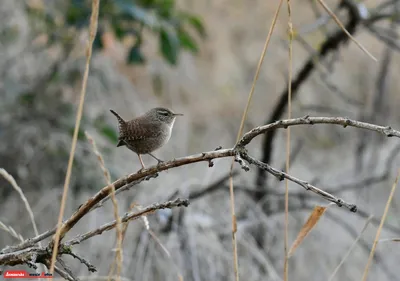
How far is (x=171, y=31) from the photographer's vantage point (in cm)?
288

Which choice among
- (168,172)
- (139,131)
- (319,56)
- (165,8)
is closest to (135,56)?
(165,8)

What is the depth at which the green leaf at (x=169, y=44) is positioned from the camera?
9.43ft

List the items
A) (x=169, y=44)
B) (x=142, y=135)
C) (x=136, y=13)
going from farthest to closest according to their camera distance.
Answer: (x=169, y=44), (x=136, y=13), (x=142, y=135)

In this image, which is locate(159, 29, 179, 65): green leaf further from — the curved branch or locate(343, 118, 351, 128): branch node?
locate(343, 118, 351, 128): branch node

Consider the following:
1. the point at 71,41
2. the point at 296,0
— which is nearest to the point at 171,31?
the point at 71,41

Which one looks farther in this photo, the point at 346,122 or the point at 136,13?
→ the point at 136,13

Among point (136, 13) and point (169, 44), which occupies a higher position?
point (169, 44)

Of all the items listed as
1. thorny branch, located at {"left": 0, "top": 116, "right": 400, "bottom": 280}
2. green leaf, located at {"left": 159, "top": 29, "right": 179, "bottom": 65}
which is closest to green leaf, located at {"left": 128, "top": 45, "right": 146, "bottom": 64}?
green leaf, located at {"left": 159, "top": 29, "right": 179, "bottom": 65}

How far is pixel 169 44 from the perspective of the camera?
2.90 meters

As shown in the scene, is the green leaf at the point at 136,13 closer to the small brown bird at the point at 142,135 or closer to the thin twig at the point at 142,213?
the small brown bird at the point at 142,135

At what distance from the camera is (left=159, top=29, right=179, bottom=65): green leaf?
287 centimetres

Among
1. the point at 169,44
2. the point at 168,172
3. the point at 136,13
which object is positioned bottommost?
the point at 168,172

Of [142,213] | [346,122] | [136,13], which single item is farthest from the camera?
[136,13]

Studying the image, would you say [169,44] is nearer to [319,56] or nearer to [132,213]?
[319,56]
